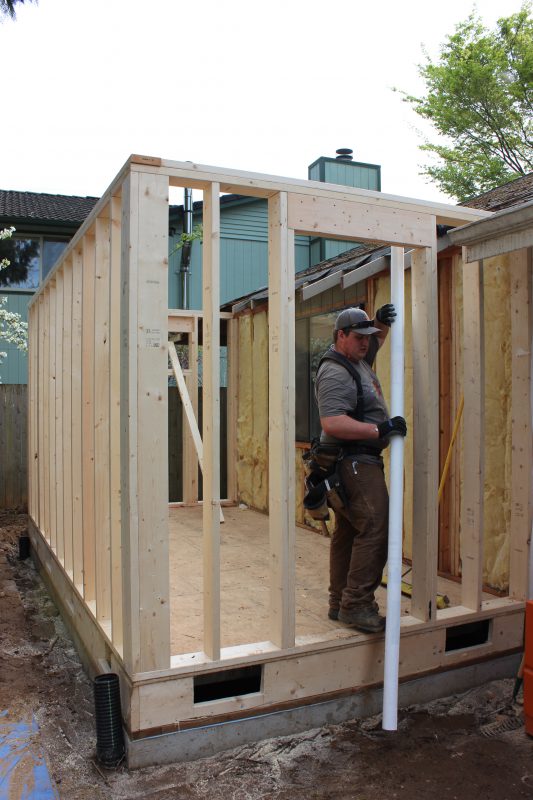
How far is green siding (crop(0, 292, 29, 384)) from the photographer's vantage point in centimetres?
1345

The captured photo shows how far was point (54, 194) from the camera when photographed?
624 inches

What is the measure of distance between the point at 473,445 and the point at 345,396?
1009mm

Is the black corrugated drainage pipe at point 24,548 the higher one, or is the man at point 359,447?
the man at point 359,447

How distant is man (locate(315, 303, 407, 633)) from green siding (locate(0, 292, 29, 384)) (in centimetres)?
1115

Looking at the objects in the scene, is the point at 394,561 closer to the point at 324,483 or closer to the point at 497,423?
the point at 324,483

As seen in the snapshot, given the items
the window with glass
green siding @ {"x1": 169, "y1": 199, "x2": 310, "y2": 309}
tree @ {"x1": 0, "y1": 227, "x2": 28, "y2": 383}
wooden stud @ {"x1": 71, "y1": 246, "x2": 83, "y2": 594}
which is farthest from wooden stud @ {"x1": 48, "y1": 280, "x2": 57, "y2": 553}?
green siding @ {"x1": 169, "y1": 199, "x2": 310, "y2": 309}

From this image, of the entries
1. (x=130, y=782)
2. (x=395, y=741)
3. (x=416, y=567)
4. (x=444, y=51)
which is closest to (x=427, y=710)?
(x=395, y=741)

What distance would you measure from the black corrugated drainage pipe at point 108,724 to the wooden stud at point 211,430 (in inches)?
19.4

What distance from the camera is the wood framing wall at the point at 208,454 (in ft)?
10.1

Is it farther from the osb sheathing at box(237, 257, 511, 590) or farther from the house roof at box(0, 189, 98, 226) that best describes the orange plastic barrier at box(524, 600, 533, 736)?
the house roof at box(0, 189, 98, 226)

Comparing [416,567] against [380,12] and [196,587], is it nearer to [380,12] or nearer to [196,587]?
[196,587]

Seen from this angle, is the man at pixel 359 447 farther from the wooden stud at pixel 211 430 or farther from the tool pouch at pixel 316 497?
the wooden stud at pixel 211 430

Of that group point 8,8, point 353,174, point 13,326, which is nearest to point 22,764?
point 8,8

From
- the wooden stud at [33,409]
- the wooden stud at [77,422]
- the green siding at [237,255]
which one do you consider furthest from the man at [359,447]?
the green siding at [237,255]
